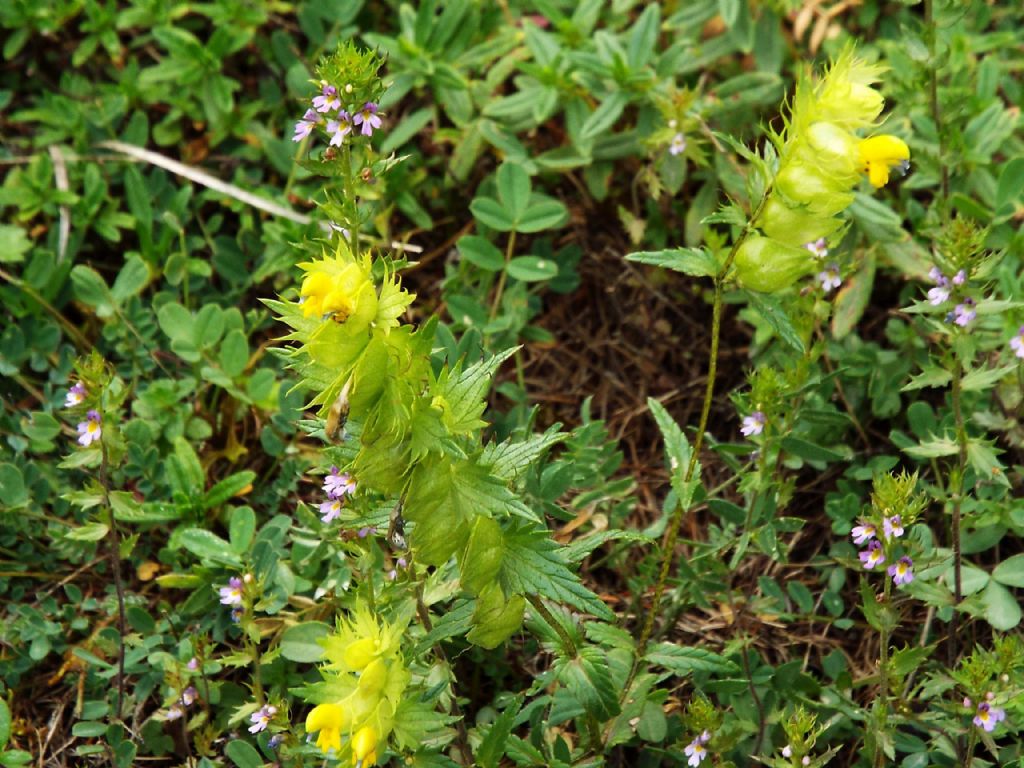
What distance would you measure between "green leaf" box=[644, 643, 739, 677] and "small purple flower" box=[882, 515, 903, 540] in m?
0.40

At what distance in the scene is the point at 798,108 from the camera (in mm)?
1980

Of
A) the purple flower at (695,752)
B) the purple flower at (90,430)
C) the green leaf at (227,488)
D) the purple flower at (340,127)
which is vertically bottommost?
the green leaf at (227,488)

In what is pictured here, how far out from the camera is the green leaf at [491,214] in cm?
311

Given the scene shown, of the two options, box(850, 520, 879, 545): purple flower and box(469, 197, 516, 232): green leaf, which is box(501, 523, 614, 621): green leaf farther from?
box(469, 197, 516, 232): green leaf

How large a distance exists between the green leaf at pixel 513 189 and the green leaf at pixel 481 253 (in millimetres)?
110

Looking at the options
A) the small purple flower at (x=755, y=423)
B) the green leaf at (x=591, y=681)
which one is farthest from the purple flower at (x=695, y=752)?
the small purple flower at (x=755, y=423)

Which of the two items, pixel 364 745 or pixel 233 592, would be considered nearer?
pixel 364 745

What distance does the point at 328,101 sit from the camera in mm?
2203

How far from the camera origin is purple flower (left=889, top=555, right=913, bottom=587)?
7.34 feet

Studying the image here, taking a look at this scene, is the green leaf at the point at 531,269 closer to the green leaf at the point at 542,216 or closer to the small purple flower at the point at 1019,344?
the green leaf at the point at 542,216

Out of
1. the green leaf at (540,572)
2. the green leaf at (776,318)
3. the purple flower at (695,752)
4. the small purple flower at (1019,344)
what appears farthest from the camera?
the small purple flower at (1019,344)

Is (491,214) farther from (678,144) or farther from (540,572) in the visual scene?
(540,572)

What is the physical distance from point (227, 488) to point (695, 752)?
4.31ft

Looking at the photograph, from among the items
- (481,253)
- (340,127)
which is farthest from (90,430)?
(481,253)
